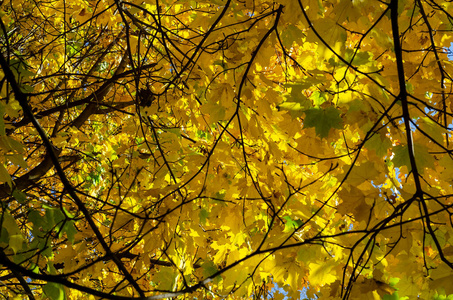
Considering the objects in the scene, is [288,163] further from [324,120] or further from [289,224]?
[324,120]

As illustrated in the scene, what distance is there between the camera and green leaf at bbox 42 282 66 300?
132 cm

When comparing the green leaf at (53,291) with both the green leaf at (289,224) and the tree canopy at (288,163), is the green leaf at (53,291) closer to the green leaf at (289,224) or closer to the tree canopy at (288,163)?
the tree canopy at (288,163)

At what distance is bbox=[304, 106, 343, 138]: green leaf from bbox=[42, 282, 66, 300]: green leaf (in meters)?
1.03

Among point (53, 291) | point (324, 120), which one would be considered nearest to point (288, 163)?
point (324, 120)

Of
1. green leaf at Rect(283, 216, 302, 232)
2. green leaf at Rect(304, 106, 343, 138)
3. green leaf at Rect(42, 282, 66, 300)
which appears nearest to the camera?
green leaf at Rect(42, 282, 66, 300)

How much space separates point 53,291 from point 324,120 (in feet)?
3.62

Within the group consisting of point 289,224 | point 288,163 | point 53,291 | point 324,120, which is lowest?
point 53,291

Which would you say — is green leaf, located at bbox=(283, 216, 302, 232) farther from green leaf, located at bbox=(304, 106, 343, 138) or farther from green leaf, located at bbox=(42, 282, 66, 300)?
green leaf, located at bbox=(42, 282, 66, 300)

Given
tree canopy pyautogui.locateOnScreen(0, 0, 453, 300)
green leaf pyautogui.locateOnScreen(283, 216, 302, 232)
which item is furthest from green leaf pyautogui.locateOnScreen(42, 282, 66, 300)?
green leaf pyautogui.locateOnScreen(283, 216, 302, 232)

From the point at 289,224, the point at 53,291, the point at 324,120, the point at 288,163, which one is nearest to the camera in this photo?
the point at 53,291

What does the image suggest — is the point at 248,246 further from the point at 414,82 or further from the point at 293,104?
the point at 414,82

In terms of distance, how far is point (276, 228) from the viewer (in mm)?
1932

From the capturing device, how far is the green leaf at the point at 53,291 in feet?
4.34

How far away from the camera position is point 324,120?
4.84ft
